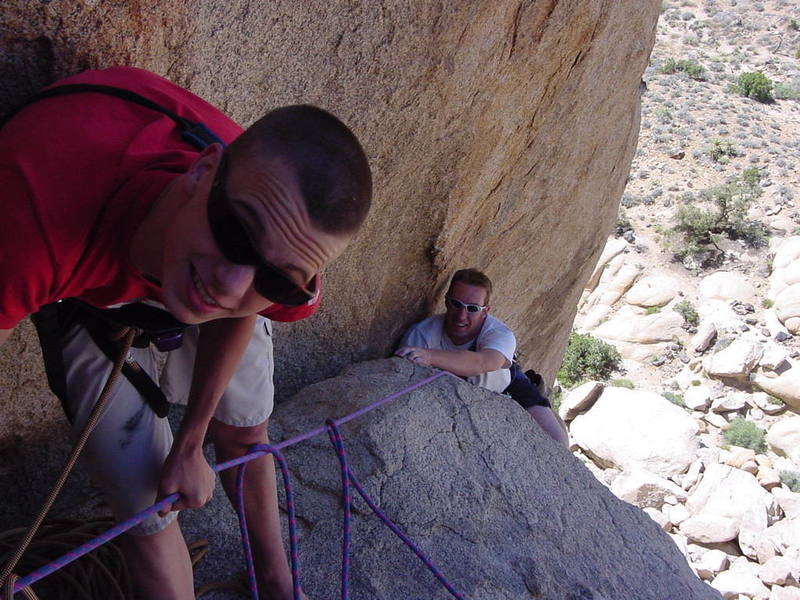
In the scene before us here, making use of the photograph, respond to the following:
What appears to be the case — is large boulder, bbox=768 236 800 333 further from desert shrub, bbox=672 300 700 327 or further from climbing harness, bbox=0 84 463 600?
climbing harness, bbox=0 84 463 600

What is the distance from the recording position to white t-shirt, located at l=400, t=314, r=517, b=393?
11.4 feet

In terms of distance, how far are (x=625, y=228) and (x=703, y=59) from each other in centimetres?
1119

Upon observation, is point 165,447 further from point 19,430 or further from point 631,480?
point 631,480

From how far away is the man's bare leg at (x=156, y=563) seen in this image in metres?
1.58

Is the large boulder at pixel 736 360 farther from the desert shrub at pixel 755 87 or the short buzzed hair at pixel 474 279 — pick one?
the desert shrub at pixel 755 87

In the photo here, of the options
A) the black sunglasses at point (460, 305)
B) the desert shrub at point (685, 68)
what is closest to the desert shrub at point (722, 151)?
the desert shrub at point (685, 68)

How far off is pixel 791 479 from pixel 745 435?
1.27m

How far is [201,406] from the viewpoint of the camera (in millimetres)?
1555

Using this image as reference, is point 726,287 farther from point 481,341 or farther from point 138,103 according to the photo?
point 138,103

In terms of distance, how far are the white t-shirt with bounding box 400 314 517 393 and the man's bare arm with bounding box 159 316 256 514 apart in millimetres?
1967

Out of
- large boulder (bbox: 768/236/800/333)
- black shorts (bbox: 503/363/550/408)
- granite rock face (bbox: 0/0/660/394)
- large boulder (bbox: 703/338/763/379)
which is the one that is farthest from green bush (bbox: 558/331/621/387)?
black shorts (bbox: 503/363/550/408)

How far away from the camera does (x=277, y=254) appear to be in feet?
3.83

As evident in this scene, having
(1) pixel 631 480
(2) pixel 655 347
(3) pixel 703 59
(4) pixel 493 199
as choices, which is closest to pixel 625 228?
(2) pixel 655 347

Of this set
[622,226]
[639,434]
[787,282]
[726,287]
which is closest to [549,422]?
[639,434]
